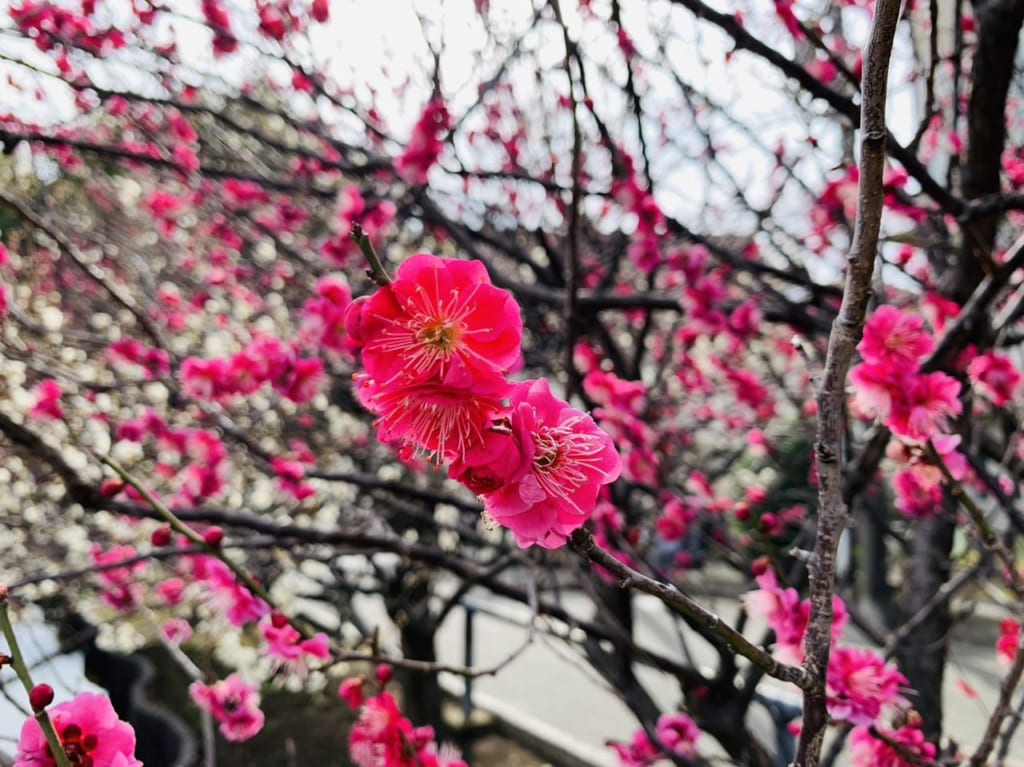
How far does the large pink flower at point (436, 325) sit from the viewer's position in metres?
0.75

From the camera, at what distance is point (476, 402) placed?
2.40 ft

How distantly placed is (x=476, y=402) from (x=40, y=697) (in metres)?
0.62

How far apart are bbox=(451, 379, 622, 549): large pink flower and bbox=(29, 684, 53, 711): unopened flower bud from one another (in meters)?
0.55

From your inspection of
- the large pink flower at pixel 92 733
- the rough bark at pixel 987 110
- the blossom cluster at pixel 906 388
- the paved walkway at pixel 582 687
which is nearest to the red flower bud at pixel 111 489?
the large pink flower at pixel 92 733

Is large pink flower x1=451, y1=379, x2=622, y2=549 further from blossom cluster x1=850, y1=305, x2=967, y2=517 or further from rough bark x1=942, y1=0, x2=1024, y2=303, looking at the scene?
rough bark x1=942, y1=0, x2=1024, y2=303

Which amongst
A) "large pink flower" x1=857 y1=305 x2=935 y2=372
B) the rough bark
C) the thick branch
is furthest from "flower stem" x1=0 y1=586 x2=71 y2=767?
the rough bark

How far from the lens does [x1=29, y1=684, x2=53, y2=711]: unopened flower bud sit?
0.79 metres

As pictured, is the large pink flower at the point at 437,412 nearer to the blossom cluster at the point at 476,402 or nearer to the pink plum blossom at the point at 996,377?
the blossom cluster at the point at 476,402

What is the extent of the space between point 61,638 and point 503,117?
16.9 feet

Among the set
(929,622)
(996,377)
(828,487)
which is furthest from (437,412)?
(929,622)

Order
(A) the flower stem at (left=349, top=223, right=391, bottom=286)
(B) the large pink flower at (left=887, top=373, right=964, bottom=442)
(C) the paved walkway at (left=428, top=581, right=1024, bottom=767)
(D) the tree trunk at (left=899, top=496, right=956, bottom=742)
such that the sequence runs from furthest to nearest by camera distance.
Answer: (C) the paved walkway at (left=428, top=581, right=1024, bottom=767)
(D) the tree trunk at (left=899, top=496, right=956, bottom=742)
(B) the large pink flower at (left=887, top=373, right=964, bottom=442)
(A) the flower stem at (left=349, top=223, right=391, bottom=286)

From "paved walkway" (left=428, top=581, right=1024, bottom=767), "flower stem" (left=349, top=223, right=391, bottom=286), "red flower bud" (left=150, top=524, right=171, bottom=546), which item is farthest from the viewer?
"paved walkway" (left=428, top=581, right=1024, bottom=767)

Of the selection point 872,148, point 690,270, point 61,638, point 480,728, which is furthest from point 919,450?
point 61,638

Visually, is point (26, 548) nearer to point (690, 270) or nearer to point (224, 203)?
point (224, 203)
